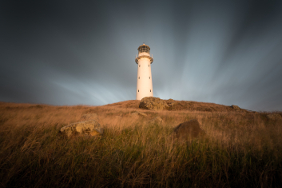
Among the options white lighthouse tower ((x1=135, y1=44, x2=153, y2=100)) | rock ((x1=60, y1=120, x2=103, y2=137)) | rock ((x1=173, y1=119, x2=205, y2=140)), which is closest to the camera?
rock ((x1=60, y1=120, x2=103, y2=137))

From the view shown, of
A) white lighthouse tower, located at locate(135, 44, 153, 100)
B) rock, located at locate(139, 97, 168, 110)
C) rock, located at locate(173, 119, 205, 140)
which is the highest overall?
white lighthouse tower, located at locate(135, 44, 153, 100)

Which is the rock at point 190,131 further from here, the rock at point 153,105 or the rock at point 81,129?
the rock at point 153,105

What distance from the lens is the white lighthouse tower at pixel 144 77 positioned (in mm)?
28828

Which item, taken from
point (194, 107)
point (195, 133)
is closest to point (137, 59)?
point (194, 107)

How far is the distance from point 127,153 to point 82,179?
0.97 m

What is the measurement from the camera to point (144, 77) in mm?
29469

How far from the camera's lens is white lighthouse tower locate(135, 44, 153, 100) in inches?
1135

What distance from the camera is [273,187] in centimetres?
179

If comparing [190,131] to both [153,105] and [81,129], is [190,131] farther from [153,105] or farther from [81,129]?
[153,105]

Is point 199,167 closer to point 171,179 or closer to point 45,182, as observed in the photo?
point 171,179

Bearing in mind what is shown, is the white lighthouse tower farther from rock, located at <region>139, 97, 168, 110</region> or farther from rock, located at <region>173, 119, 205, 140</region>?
rock, located at <region>173, 119, 205, 140</region>

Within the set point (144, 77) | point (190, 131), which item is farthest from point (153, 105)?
point (190, 131)

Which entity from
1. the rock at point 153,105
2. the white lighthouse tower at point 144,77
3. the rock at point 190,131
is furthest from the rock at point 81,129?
the white lighthouse tower at point 144,77

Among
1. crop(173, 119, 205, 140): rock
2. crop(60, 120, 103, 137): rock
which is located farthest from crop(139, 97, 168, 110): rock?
crop(60, 120, 103, 137): rock
